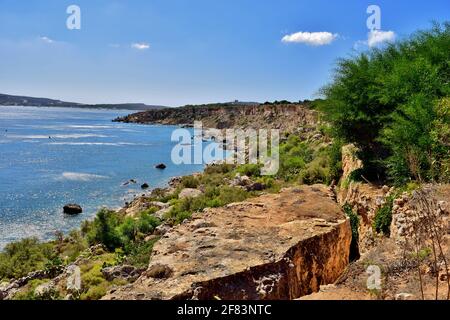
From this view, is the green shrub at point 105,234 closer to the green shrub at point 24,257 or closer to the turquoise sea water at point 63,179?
the green shrub at point 24,257

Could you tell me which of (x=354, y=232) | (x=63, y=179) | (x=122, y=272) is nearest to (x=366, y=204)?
(x=354, y=232)

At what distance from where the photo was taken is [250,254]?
30.6 feet

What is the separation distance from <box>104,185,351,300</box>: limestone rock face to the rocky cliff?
35.9 meters

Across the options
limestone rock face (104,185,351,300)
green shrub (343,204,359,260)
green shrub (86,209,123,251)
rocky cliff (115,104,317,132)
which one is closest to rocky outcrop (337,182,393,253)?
green shrub (343,204,359,260)

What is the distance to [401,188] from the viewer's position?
12.8m

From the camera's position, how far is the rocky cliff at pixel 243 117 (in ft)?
247

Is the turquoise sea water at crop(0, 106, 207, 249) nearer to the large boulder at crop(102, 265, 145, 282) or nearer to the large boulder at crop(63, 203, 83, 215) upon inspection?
the large boulder at crop(63, 203, 83, 215)

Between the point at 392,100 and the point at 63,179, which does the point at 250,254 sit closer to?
the point at 392,100

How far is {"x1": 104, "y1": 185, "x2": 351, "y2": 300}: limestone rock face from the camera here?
26.8ft

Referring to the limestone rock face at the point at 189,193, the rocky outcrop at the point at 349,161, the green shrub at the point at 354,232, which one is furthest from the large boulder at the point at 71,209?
the green shrub at the point at 354,232

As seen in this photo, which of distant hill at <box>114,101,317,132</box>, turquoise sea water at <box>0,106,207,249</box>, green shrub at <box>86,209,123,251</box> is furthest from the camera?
distant hill at <box>114,101,317,132</box>

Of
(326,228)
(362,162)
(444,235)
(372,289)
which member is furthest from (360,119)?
(372,289)

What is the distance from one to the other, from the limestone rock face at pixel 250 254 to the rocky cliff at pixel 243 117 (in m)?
35.9
